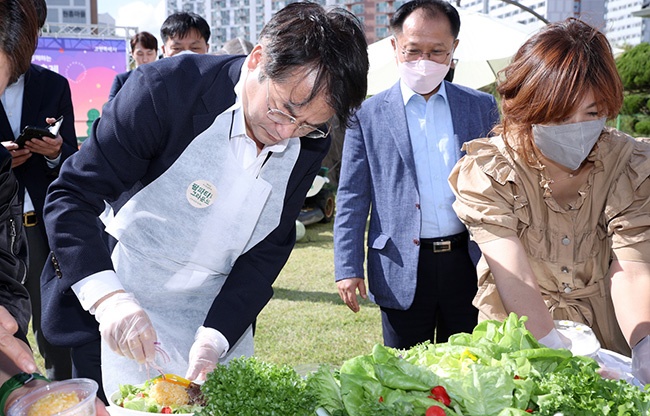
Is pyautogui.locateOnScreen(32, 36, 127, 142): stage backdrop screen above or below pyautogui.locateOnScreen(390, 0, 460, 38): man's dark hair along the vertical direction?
below

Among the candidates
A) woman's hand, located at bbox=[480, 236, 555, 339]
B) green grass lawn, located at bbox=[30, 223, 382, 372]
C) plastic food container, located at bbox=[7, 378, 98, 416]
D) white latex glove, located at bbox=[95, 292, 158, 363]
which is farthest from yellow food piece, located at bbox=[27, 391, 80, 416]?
green grass lawn, located at bbox=[30, 223, 382, 372]

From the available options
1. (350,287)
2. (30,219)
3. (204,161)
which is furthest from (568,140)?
(30,219)

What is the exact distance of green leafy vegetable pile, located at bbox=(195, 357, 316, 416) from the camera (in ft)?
4.14

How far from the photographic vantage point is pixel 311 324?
199 inches

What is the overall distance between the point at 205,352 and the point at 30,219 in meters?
1.93

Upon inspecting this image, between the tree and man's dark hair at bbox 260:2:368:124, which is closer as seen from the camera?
man's dark hair at bbox 260:2:368:124

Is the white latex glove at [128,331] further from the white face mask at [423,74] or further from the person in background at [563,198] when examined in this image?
the white face mask at [423,74]

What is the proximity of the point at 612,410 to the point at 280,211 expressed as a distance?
1048 millimetres

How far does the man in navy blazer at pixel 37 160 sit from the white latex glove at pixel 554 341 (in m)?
2.46

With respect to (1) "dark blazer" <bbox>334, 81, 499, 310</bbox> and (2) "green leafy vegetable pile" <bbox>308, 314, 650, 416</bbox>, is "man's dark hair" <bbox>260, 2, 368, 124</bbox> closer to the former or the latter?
(2) "green leafy vegetable pile" <bbox>308, 314, 650, 416</bbox>

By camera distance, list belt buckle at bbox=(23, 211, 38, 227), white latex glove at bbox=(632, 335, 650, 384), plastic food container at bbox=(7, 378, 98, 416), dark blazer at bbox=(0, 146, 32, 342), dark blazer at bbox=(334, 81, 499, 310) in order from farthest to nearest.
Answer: belt buckle at bbox=(23, 211, 38, 227)
dark blazer at bbox=(334, 81, 499, 310)
white latex glove at bbox=(632, 335, 650, 384)
dark blazer at bbox=(0, 146, 32, 342)
plastic food container at bbox=(7, 378, 98, 416)

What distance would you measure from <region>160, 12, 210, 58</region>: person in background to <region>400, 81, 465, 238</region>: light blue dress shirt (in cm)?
202

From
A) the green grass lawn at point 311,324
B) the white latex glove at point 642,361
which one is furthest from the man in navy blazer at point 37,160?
the white latex glove at point 642,361

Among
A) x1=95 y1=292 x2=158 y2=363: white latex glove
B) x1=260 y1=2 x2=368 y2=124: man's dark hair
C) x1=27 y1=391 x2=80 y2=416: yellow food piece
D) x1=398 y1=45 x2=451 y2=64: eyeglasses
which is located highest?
x1=260 y1=2 x2=368 y2=124: man's dark hair
